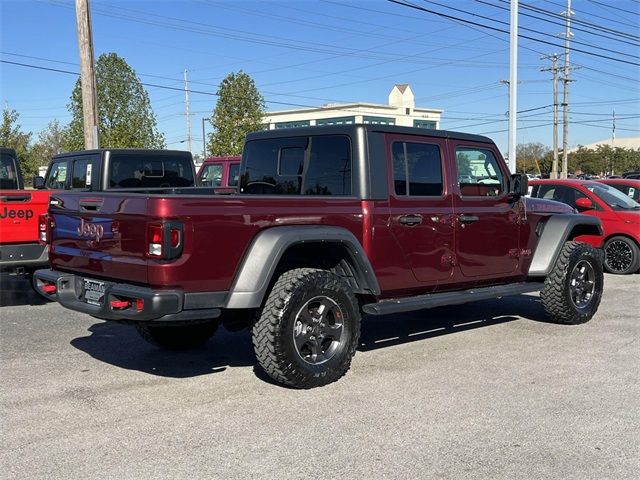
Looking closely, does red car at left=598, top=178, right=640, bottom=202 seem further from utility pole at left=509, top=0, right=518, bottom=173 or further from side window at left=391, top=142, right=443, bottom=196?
side window at left=391, top=142, right=443, bottom=196

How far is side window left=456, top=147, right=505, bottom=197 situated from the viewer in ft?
21.2

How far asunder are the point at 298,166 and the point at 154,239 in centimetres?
196

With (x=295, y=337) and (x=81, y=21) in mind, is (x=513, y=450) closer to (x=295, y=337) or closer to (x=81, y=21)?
(x=295, y=337)

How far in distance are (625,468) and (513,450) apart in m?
0.60

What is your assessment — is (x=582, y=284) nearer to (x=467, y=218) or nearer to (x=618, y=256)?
(x=467, y=218)

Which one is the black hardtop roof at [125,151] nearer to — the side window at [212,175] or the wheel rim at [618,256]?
the side window at [212,175]

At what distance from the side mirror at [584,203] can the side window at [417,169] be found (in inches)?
256

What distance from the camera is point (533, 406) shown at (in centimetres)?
473

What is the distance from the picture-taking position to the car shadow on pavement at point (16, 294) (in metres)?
9.16

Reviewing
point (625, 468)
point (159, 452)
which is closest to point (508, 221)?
point (625, 468)

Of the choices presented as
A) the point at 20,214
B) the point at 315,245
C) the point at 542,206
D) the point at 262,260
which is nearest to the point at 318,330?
the point at 315,245

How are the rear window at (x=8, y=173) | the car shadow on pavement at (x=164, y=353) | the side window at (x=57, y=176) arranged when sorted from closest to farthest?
1. the car shadow on pavement at (x=164, y=353)
2. the rear window at (x=8, y=173)
3. the side window at (x=57, y=176)

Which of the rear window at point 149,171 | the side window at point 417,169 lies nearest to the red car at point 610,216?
the side window at point 417,169

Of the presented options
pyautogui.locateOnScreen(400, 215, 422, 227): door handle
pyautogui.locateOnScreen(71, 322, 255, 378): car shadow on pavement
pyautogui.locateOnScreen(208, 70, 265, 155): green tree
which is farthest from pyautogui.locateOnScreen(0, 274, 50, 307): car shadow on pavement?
pyautogui.locateOnScreen(208, 70, 265, 155): green tree
